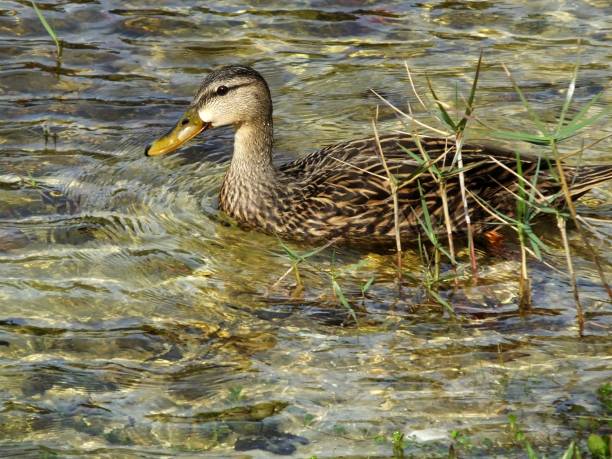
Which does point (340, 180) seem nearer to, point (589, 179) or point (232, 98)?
point (232, 98)

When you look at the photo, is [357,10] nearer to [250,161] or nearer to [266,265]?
[250,161]

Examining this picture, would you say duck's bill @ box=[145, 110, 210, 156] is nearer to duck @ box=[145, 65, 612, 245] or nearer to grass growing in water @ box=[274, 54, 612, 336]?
duck @ box=[145, 65, 612, 245]

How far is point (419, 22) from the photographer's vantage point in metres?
12.1

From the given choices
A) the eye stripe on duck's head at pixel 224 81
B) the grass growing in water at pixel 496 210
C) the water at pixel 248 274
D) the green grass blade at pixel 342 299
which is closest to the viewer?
the water at pixel 248 274

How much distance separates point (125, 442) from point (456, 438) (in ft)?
5.11

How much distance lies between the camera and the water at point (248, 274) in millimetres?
6059

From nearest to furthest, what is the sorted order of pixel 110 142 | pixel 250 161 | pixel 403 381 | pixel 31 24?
1. pixel 403 381
2. pixel 250 161
3. pixel 110 142
4. pixel 31 24

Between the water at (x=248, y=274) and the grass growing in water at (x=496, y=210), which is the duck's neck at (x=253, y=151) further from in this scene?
the grass growing in water at (x=496, y=210)

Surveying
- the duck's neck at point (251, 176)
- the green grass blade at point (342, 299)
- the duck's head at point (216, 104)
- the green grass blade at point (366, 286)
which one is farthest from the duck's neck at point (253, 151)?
the green grass blade at point (342, 299)

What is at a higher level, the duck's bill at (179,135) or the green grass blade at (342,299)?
the duck's bill at (179,135)

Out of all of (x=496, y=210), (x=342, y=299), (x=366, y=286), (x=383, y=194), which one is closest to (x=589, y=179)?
(x=496, y=210)

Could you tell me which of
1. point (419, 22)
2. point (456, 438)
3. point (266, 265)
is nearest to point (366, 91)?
point (419, 22)

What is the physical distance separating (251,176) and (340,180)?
0.72 meters

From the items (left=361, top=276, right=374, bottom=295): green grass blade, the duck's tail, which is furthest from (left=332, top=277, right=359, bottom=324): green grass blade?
the duck's tail
